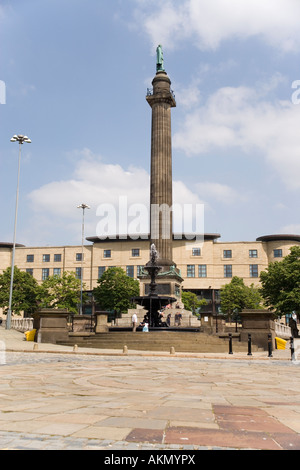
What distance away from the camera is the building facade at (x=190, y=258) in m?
79.6

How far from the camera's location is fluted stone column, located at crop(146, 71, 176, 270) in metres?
47.2

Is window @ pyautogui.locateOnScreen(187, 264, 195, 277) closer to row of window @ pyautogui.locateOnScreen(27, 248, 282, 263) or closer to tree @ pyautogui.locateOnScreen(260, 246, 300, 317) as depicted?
row of window @ pyautogui.locateOnScreen(27, 248, 282, 263)

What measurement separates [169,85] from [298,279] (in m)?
27.3

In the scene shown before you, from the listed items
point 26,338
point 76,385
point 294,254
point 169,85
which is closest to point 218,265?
point 294,254

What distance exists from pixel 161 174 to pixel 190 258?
3583cm

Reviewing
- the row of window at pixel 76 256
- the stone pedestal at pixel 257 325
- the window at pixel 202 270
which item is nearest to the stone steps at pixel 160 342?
the stone pedestal at pixel 257 325

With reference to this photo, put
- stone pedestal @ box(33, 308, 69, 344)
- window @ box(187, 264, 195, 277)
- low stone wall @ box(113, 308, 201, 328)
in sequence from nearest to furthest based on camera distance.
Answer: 1. stone pedestal @ box(33, 308, 69, 344)
2. low stone wall @ box(113, 308, 201, 328)
3. window @ box(187, 264, 195, 277)

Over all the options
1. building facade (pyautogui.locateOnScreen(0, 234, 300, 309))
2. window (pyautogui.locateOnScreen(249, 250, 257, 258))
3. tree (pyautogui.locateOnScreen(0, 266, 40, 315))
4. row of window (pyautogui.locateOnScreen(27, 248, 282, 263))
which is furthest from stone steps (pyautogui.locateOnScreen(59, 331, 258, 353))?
window (pyautogui.locateOnScreen(249, 250, 257, 258))

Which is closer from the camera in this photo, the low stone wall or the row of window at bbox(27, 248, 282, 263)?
the low stone wall

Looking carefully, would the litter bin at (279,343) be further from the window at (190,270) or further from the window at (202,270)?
the window at (190,270)

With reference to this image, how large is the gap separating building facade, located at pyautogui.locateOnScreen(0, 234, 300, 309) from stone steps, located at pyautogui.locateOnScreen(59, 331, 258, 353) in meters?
51.4

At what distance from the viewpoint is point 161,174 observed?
47812 mm

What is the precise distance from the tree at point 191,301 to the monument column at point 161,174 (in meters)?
22.1

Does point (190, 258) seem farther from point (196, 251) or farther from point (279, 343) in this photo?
point (279, 343)
